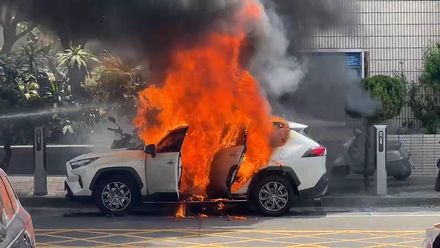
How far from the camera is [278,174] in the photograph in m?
13.2

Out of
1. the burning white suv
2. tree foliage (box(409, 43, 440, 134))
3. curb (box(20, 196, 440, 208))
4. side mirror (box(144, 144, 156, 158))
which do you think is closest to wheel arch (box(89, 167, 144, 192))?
the burning white suv

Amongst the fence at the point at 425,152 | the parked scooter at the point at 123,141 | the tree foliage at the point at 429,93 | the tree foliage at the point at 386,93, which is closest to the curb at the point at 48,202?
the parked scooter at the point at 123,141

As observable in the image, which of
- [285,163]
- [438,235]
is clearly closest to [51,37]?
[285,163]

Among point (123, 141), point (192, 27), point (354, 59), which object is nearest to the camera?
point (192, 27)

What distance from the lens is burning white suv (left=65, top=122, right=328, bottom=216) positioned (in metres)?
13.1

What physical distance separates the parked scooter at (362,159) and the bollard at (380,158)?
0.56 meters

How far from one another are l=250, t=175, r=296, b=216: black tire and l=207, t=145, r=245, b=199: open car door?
38 centimetres

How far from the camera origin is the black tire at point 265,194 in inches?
519

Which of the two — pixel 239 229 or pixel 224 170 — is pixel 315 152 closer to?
pixel 224 170

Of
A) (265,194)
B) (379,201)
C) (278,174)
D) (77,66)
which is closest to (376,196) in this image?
→ (379,201)

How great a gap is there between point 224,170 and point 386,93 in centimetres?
593

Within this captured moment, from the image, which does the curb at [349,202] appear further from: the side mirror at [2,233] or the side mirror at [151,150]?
the side mirror at [2,233]

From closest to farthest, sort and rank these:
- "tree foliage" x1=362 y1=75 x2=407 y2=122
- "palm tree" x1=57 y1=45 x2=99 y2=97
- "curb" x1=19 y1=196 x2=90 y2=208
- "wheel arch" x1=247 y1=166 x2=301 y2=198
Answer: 1. "wheel arch" x1=247 y1=166 x2=301 y2=198
2. "curb" x1=19 y1=196 x2=90 y2=208
3. "tree foliage" x1=362 y1=75 x2=407 y2=122
4. "palm tree" x1=57 y1=45 x2=99 y2=97

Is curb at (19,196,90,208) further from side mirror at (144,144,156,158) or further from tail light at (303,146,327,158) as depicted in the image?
tail light at (303,146,327,158)
